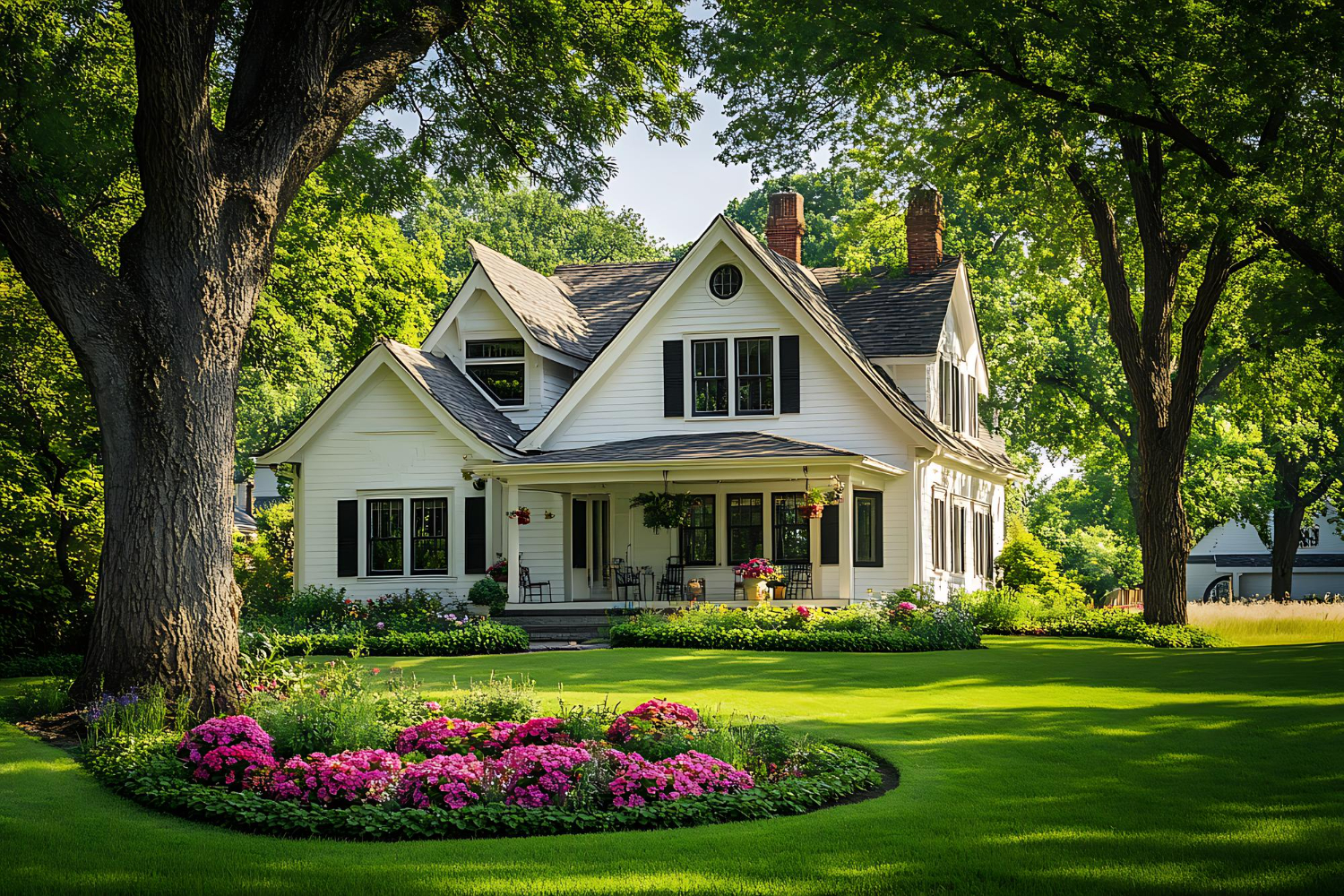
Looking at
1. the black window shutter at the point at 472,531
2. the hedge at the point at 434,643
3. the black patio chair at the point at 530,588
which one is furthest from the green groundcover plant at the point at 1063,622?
the black window shutter at the point at 472,531

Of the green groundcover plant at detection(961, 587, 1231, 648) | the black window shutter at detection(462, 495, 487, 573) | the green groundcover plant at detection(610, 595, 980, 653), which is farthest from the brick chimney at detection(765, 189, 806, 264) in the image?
the green groundcover plant at detection(610, 595, 980, 653)

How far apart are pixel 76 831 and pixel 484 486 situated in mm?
17900

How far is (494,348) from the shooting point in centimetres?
2736

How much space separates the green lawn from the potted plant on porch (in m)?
9.40

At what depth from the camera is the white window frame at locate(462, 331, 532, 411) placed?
27.0 m

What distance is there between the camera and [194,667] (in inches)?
407

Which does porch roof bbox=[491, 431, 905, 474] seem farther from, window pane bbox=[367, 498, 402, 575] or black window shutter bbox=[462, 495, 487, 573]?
window pane bbox=[367, 498, 402, 575]

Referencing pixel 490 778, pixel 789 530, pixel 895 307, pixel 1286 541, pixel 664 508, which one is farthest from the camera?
pixel 1286 541

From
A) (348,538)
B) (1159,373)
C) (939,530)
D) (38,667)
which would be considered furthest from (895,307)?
(38,667)

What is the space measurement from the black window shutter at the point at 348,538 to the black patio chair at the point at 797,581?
913 centimetres

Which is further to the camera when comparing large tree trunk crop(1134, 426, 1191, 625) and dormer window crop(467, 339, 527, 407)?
dormer window crop(467, 339, 527, 407)

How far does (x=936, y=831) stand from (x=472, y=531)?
18.9 m

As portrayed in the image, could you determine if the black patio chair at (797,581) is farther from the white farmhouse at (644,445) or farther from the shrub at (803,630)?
the shrub at (803,630)

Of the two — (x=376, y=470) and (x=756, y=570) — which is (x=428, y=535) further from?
(x=756, y=570)
